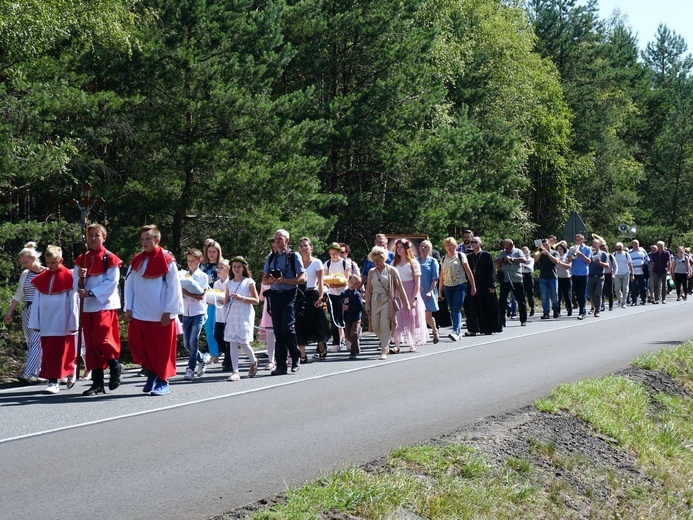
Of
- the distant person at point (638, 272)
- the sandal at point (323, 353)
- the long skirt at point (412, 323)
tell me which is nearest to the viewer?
the sandal at point (323, 353)

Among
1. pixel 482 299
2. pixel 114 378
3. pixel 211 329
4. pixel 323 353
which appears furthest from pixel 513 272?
pixel 114 378

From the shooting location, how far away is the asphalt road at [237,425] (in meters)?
7.11

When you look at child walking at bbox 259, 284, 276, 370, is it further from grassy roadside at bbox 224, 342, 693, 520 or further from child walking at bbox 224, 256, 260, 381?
grassy roadside at bbox 224, 342, 693, 520

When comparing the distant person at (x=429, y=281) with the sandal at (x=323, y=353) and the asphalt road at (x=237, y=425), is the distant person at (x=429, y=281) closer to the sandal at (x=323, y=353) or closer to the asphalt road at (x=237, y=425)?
the asphalt road at (x=237, y=425)

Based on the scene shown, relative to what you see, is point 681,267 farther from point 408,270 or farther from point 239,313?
point 239,313

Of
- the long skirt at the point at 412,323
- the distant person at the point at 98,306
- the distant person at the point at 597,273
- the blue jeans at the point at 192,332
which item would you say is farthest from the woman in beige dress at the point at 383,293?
the distant person at the point at 597,273

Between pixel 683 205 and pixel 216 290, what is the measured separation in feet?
221

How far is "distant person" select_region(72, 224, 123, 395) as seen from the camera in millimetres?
12227

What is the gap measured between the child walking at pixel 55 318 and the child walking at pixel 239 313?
2183 mm

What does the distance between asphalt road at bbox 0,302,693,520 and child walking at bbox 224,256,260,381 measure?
0.35 metres

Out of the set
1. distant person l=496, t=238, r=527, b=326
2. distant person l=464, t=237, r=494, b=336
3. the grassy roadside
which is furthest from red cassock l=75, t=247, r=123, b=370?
distant person l=496, t=238, r=527, b=326

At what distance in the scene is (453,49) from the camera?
41.6 m

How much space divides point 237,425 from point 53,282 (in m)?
4.11

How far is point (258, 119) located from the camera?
2598cm
